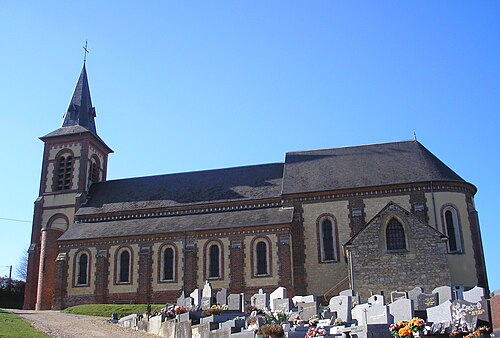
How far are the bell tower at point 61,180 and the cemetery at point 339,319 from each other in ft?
59.4

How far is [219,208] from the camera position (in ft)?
129

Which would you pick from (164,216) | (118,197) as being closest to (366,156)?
(164,216)

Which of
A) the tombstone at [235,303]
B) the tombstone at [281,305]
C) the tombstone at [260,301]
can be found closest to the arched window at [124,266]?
the tombstone at [260,301]

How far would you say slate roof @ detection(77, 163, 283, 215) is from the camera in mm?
40062

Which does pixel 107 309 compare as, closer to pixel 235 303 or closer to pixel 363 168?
pixel 235 303

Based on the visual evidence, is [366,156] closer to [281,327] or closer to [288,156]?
[288,156]

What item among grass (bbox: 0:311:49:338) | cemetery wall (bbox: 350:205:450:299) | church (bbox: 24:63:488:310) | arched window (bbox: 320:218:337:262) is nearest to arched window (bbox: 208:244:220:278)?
church (bbox: 24:63:488:310)

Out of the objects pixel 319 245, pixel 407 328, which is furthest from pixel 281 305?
pixel 319 245

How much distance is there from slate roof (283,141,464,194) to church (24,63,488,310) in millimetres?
75

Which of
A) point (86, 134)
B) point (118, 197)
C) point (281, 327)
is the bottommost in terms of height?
point (281, 327)

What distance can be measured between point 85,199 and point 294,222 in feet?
58.9

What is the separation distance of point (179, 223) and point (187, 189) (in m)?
4.26

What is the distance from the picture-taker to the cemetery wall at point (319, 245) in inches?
1363

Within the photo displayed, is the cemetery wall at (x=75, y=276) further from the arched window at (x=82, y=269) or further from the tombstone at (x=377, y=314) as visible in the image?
the tombstone at (x=377, y=314)
